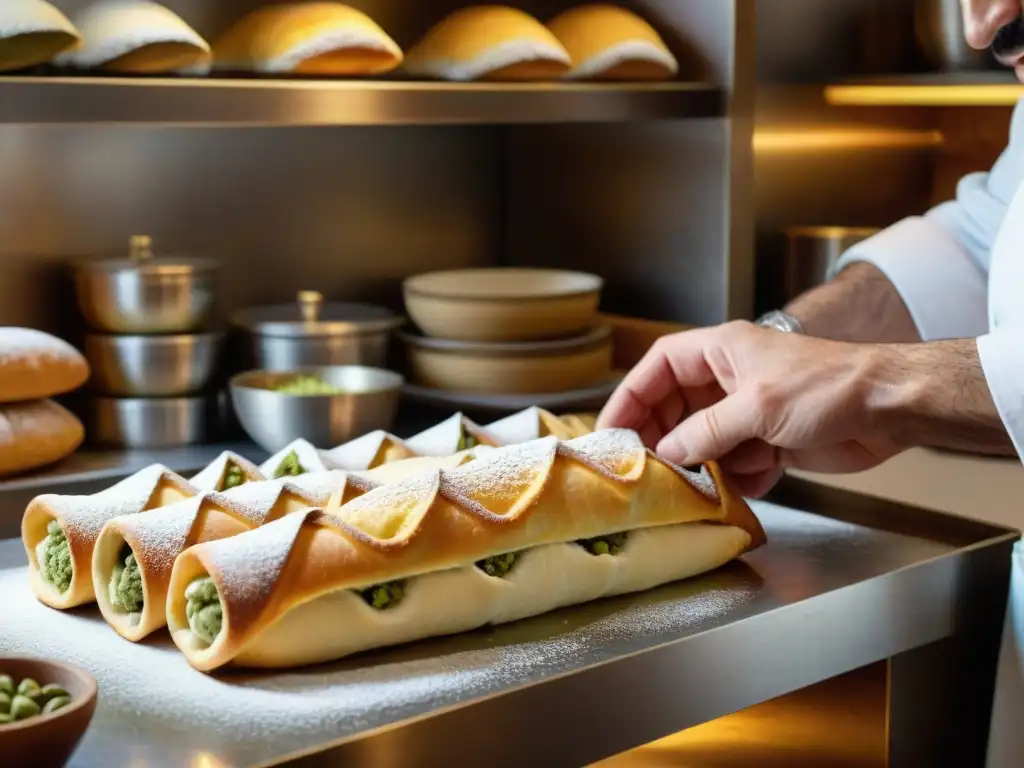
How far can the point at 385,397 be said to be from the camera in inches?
68.2

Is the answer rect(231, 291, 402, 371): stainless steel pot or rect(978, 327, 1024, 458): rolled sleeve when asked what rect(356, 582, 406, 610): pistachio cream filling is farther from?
rect(231, 291, 402, 371): stainless steel pot

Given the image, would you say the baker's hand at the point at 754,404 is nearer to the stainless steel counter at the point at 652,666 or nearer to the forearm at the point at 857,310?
the stainless steel counter at the point at 652,666

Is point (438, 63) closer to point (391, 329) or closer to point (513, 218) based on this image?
point (391, 329)

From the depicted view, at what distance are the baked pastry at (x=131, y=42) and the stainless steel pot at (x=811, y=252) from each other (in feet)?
3.58

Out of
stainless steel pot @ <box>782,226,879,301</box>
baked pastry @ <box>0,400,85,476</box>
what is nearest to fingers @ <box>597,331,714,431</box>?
baked pastry @ <box>0,400,85,476</box>

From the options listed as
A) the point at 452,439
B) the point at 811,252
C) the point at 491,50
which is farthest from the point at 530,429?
the point at 811,252

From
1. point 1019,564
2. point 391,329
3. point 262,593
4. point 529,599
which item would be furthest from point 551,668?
point 391,329

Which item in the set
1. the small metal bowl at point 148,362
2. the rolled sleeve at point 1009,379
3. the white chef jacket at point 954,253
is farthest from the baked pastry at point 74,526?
the white chef jacket at point 954,253

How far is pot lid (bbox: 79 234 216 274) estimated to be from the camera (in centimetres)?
172

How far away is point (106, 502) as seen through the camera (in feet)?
4.01

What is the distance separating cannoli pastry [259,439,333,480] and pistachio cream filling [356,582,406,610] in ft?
0.95

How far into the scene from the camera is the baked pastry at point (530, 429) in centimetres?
152

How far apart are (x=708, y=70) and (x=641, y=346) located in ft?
1.43

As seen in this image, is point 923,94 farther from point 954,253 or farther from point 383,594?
point 383,594
